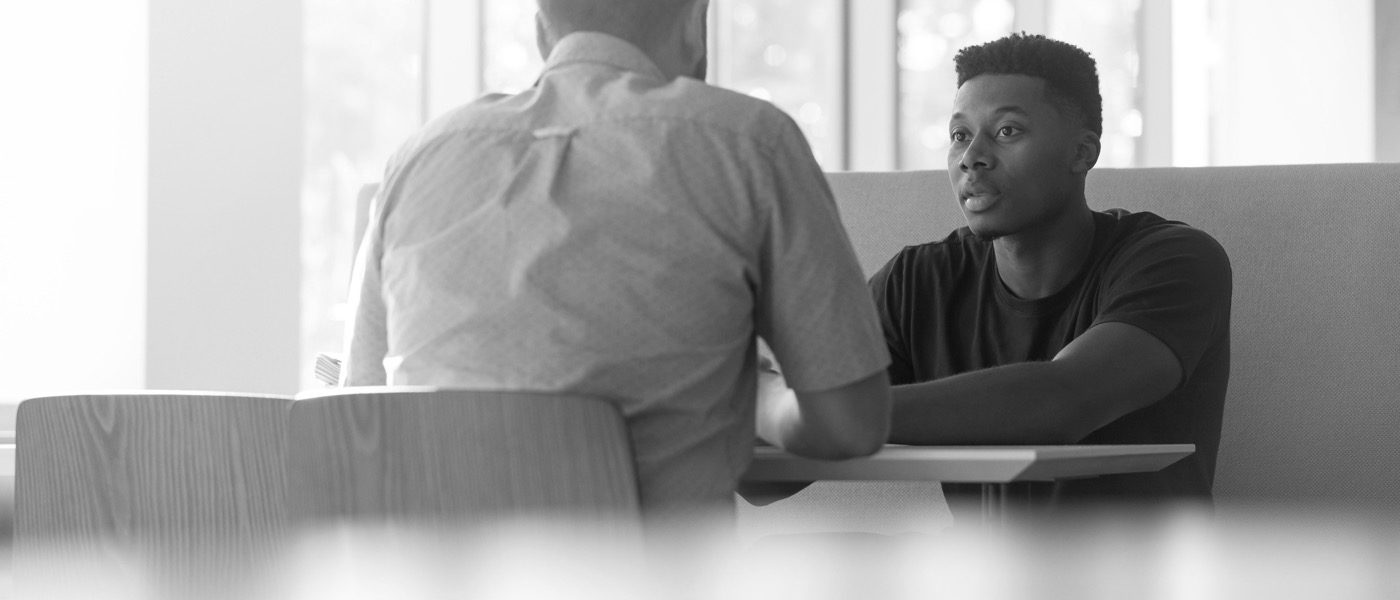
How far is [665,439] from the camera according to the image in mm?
1156

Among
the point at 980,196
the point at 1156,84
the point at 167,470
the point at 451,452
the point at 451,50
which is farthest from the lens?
the point at 1156,84

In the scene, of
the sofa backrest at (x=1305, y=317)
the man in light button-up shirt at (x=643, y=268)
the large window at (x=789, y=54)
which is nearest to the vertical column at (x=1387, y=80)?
the large window at (x=789, y=54)

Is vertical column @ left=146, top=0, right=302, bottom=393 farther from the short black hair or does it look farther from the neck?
the neck

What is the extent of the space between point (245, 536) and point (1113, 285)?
3.99ft

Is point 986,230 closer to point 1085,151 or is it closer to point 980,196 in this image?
point 980,196

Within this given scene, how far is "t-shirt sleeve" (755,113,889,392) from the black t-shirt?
0.75 meters

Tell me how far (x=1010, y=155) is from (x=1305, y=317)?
0.69 m

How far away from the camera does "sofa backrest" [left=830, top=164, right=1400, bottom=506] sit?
8.04ft

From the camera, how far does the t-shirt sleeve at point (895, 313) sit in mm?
2240

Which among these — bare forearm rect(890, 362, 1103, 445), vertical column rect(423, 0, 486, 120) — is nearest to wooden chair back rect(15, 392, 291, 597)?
bare forearm rect(890, 362, 1103, 445)

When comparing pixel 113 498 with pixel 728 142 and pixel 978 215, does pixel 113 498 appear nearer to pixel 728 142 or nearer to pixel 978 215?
pixel 728 142

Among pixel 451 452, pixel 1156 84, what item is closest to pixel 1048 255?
pixel 451 452

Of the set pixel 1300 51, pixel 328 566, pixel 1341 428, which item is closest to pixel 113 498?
pixel 328 566

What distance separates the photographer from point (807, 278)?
117 cm
